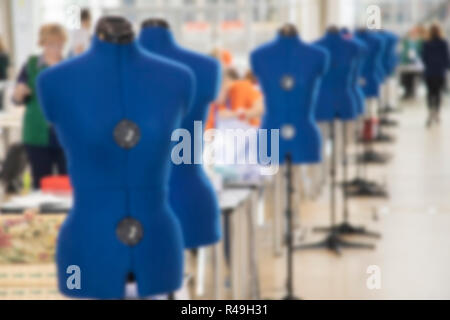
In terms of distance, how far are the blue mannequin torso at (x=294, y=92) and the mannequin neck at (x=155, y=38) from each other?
75.2 inches

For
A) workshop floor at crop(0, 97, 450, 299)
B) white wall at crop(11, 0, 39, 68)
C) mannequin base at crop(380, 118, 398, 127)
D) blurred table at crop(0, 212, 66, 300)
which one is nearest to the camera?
blurred table at crop(0, 212, 66, 300)

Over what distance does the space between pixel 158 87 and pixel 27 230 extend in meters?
0.97

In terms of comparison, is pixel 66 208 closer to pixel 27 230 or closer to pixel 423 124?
pixel 27 230

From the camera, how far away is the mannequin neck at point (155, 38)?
3961 millimetres

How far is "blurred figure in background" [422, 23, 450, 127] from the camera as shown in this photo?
14375 millimetres

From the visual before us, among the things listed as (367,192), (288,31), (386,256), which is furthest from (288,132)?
(367,192)

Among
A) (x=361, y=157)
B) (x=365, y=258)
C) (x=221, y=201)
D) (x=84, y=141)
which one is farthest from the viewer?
(x=361, y=157)

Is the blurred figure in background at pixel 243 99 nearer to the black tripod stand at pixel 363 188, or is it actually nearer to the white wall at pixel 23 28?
the black tripod stand at pixel 363 188

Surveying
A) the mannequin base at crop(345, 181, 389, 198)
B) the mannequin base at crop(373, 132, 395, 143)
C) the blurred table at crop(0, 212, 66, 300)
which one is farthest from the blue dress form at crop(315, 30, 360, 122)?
the mannequin base at crop(373, 132, 395, 143)

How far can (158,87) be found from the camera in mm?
3047

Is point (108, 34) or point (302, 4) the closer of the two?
point (108, 34)

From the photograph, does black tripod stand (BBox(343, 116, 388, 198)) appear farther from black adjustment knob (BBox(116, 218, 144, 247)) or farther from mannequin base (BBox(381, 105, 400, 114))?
black adjustment knob (BBox(116, 218, 144, 247))

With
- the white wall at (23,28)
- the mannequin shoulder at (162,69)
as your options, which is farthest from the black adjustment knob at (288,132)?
the white wall at (23,28)
